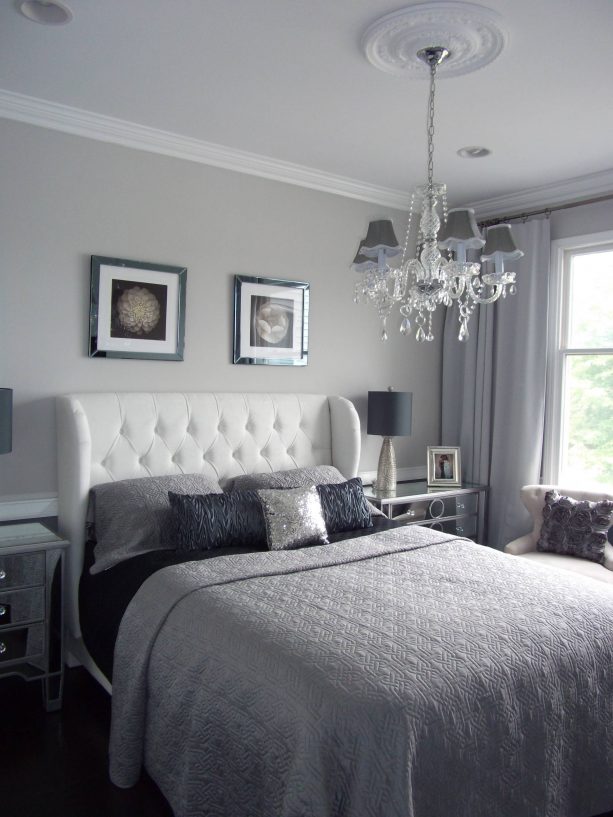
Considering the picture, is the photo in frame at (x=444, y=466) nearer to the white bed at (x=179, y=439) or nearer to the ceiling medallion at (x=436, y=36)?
the white bed at (x=179, y=439)

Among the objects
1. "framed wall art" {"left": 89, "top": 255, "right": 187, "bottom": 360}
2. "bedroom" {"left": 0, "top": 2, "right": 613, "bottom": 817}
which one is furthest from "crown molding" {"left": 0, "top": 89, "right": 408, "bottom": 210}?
"framed wall art" {"left": 89, "top": 255, "right": 187, "bottom": 360}

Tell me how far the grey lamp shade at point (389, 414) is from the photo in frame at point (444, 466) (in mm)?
444

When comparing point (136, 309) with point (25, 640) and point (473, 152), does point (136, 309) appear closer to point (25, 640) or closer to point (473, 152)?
point (25, 640)

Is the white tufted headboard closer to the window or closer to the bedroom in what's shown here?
the bedroom

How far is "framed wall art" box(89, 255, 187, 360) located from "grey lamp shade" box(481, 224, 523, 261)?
1756 mm

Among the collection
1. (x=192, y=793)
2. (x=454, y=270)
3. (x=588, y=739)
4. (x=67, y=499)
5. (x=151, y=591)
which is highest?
(x=454, y=270)

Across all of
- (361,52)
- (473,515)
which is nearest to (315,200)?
(361,52)

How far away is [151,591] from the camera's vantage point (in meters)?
2.52

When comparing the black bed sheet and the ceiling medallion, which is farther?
the black bed sheet

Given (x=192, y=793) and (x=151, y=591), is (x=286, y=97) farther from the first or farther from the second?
(x=192, y=793)

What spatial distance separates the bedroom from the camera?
99.8 inches

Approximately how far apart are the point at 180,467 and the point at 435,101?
2.22 meters

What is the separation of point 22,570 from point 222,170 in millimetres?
2419

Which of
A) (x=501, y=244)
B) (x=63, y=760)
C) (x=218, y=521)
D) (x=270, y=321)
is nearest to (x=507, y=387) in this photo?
(x=270, y=321)
